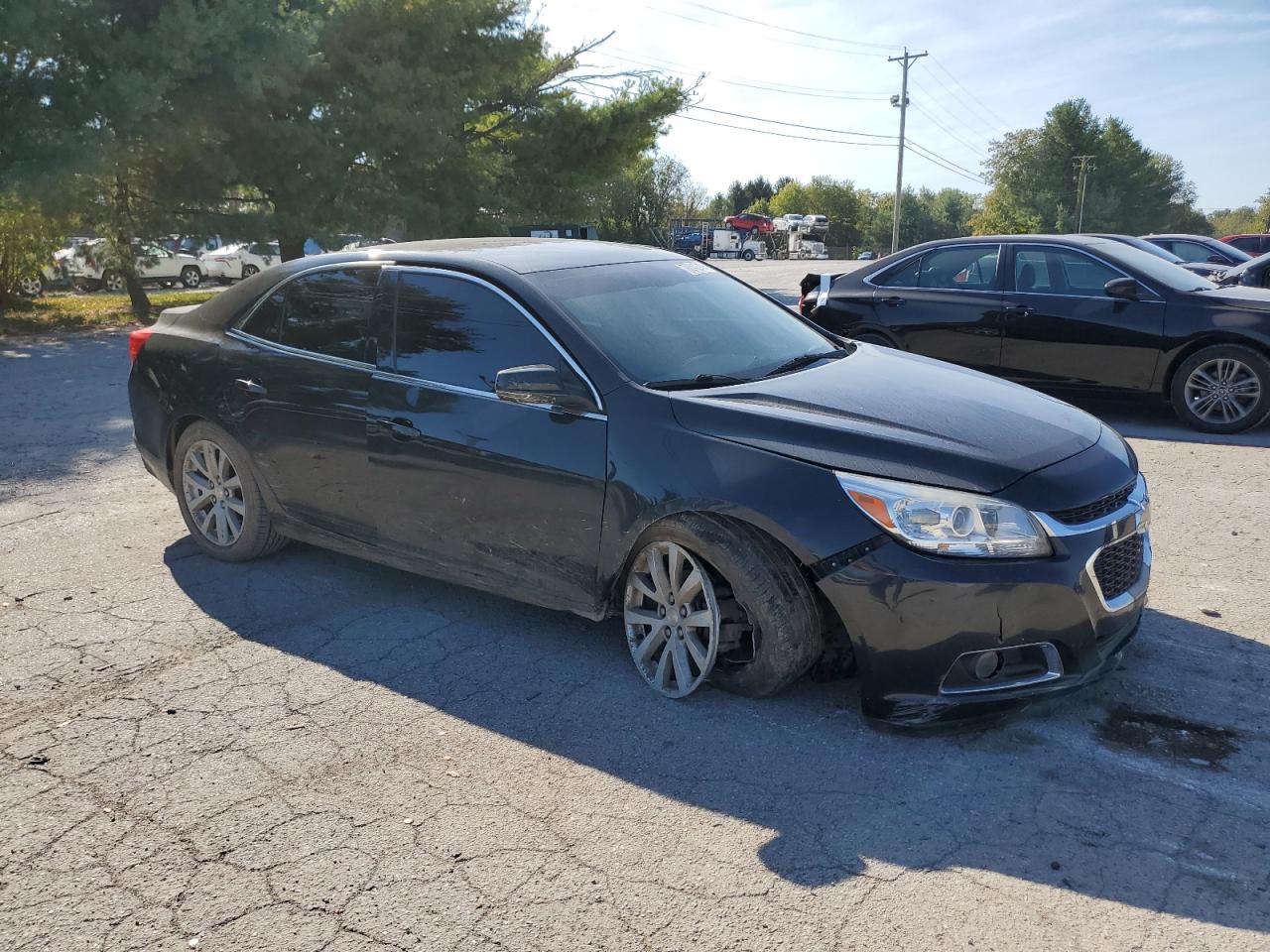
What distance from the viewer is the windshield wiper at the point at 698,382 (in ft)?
12.8

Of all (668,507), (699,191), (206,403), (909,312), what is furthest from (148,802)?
(699,191)

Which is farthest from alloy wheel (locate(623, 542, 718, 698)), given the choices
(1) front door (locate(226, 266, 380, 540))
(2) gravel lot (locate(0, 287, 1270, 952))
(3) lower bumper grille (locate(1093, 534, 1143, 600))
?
(1) front door (locate(226, 266, 380, 540))

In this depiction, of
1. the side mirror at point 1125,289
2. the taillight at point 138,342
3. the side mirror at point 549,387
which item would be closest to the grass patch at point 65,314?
the taillight at point 138,342

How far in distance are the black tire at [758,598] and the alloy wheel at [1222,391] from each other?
20.3ft

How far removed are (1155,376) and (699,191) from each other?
86.4 meters

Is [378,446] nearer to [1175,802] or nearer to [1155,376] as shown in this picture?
[1175,802]

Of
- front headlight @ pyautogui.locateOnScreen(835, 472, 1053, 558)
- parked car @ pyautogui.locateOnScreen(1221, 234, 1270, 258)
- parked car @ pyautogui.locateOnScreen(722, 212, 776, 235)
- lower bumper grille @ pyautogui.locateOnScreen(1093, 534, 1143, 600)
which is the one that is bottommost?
lower bumper grille @ pyautogui.locateOnScreen(1093, 534, 1143, 600)

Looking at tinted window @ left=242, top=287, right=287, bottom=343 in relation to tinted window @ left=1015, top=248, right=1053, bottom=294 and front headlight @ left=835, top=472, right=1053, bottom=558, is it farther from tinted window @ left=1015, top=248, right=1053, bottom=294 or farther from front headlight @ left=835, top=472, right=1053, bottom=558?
tinted window @ left=1015, top=248, right=1053, bottom=294

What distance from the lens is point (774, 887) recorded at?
8.96 feet

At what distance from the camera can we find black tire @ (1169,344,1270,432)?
8.11 metres

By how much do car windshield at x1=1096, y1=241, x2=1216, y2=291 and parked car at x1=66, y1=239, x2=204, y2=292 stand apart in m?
16.6

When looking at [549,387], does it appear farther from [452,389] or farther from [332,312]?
[332,312]

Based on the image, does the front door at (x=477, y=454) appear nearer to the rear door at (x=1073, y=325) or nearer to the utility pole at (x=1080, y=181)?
the rear door at (x=1073, y=325)

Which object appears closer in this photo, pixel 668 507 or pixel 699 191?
pixel 668 507
